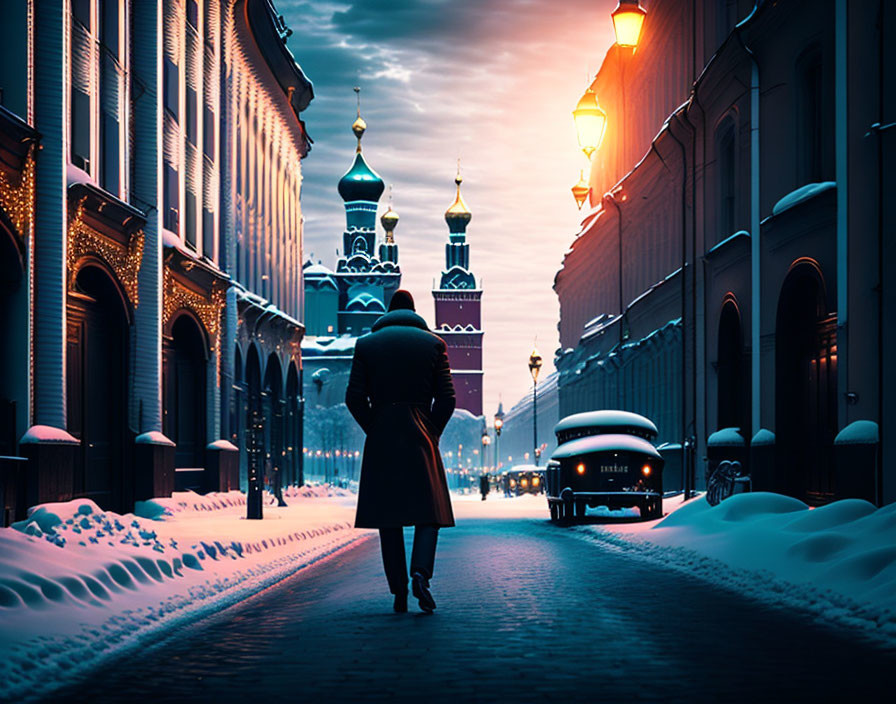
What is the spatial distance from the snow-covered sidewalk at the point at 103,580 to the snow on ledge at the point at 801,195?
28.8 ft

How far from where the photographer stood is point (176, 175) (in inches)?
1210

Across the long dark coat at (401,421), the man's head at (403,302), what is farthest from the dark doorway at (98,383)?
the long dark coat at (401,421)

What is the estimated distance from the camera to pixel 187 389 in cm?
3312

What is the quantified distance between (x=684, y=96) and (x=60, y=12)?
72.9ft

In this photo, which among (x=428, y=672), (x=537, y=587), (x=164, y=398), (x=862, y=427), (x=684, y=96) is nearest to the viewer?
(x=428, y=672)

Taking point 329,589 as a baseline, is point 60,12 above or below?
above

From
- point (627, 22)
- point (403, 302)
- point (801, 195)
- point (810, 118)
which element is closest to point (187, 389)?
point (810, 118)

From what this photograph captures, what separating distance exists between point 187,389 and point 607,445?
Answer: 36.8ft

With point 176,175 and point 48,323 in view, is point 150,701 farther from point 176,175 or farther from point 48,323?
point 176,175

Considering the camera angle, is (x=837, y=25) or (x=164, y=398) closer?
(x=837, y=25)

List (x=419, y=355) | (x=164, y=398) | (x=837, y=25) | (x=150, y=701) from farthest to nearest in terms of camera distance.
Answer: (x=164, y=398) < (x=837, y=25) < (x=419, y=355) < (x=150, y=701)

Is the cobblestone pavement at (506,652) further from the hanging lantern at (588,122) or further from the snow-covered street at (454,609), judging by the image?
the hanging lantern at (588,122)

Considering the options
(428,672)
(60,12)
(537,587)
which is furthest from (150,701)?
(60,12)

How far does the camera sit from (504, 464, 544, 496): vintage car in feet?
213
